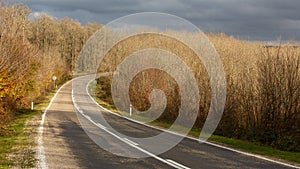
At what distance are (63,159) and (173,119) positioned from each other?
14015mm

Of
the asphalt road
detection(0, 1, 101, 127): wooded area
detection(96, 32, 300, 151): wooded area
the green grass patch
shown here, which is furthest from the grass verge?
detection(96, 32, 300, 151): wooded area

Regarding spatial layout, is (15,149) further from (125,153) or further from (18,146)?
(125,153)

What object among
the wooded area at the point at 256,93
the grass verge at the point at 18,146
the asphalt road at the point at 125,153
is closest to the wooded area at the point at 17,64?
the grass verge at the point at 18,146

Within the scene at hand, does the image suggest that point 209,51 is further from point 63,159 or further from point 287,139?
point 63,159

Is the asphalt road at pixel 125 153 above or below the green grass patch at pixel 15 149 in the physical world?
above

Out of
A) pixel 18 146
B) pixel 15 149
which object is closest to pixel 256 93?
pixel 18 146

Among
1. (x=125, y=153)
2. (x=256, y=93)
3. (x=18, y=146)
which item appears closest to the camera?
(x=125, y=153)

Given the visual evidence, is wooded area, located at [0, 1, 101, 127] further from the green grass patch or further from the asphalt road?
the asphalt road

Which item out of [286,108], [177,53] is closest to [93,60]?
[177,53]

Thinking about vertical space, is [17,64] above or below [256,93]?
above

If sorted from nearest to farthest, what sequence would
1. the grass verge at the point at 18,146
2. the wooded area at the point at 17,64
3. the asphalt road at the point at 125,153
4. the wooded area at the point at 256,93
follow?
the asphalt road at the point at 125,153 < the grass verge at the point at 18,146 < the wooded area at the point at 256,93 < the wooded area at the point at 17,64

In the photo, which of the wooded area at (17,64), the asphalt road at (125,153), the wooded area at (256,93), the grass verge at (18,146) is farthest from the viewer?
the wooded area at (17,64)

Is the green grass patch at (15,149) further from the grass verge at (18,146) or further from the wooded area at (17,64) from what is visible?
the wooded area at (17,64)

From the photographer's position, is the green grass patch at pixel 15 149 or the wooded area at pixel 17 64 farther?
the wooded area at pixel 17 64
